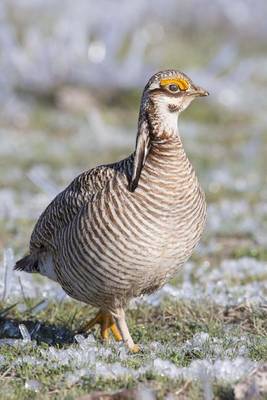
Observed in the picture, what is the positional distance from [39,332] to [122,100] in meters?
8.79

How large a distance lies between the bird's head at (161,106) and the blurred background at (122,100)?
1529mm

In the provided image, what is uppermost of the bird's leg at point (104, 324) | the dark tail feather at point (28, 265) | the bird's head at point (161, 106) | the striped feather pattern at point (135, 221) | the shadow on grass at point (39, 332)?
the bird's head at point (161, 106)

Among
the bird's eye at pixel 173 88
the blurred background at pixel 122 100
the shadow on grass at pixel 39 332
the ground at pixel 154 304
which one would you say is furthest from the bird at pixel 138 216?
the blurred background at pixel 122 100

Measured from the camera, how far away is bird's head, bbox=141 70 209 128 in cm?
446

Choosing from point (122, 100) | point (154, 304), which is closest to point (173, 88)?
point (154, 304)

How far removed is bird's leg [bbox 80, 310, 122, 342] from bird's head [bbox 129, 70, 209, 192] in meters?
1.09

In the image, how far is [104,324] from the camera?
507 cm

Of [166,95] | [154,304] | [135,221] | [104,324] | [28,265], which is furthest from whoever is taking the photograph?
[154,304]

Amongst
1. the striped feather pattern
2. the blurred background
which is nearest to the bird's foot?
the striped feather pattern

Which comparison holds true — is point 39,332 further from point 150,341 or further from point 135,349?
point 135,349

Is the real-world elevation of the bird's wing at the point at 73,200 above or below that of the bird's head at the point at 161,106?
below

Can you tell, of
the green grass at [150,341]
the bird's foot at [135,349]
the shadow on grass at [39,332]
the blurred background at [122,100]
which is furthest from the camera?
the blurred background at [122,100]

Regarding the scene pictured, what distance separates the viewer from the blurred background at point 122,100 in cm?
820

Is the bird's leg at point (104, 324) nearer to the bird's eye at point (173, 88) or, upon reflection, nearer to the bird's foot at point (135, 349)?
the bird's foot at point (135, 349)
